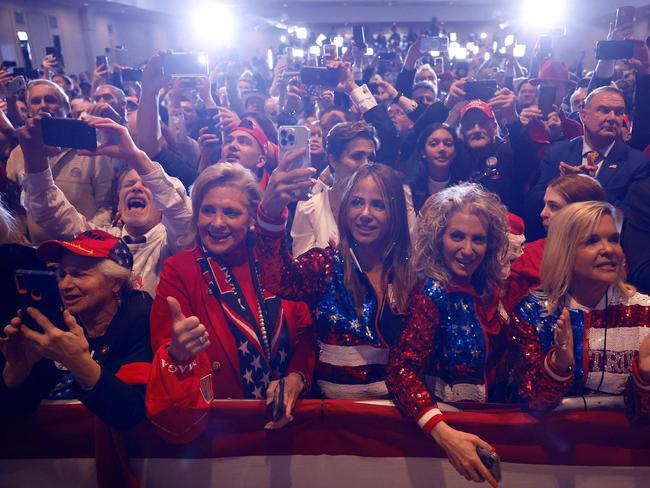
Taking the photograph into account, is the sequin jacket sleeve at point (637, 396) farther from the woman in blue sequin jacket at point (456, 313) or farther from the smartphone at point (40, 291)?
the smartphone at point (40, 291)

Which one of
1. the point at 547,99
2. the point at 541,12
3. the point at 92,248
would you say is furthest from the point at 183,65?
the point at 541,12

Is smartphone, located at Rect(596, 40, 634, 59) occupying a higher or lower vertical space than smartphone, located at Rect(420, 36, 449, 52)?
lower

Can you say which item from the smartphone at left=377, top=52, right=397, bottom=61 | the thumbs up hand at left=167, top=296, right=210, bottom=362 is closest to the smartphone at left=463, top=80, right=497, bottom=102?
the thumbs up hand at left=167, top=296, right=210, bottom=362

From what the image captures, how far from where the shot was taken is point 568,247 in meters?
1.70

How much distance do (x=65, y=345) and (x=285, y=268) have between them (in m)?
0.71

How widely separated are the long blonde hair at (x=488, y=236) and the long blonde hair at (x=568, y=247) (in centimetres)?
16

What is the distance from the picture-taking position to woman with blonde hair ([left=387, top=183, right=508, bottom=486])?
5.36 ft

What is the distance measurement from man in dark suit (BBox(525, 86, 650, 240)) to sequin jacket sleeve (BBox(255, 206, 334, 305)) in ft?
5.24

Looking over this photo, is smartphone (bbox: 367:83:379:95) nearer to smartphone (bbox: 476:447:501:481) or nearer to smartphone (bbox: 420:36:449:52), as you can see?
smartphone (bbox: 420:36:449:52)

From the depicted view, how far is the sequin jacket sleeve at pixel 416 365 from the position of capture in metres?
1.55

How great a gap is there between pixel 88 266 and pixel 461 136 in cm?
230

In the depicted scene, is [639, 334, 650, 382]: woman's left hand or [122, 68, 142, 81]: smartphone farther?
[122, 68, 142, 81]: smartphone

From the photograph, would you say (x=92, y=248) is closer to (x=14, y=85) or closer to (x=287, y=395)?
(x=287, y=395)

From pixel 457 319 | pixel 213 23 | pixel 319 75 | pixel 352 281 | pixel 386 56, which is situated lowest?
pixel 457 319
